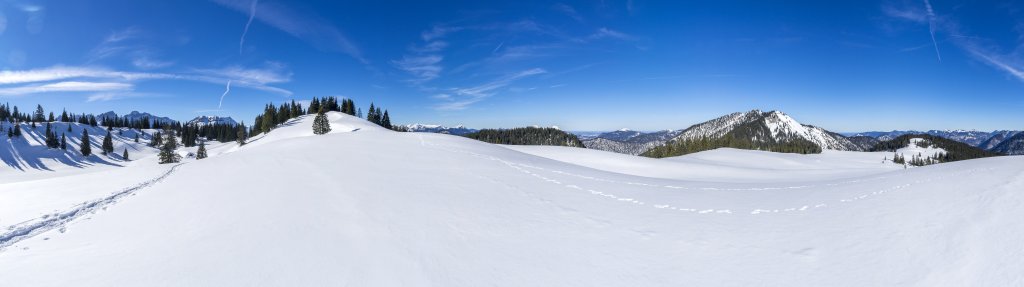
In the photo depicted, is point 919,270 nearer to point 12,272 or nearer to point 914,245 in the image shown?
point 914,245

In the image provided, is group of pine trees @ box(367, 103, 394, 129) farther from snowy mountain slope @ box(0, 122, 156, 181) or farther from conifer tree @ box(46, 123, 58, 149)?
conifer tree @ box(46, 123, 58, 149)

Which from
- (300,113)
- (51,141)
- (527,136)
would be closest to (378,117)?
(300,113)

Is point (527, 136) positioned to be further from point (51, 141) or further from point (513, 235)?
point (513, 235)

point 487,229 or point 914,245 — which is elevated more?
point 914,245

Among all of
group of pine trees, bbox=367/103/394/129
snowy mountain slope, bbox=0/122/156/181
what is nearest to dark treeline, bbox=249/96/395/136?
group of pine trees, bbox=367/103/394/129

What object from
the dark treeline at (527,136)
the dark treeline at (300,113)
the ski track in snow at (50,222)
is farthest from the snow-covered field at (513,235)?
the dark treeline at (527,136)

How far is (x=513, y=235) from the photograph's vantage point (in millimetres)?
8711

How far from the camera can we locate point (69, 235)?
9156 millimetres

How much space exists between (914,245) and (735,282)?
3.10 meters

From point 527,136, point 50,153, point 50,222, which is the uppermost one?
point 527,136

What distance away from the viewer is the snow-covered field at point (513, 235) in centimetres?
625

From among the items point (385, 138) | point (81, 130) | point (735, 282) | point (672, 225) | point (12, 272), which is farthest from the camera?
point (81, 130)

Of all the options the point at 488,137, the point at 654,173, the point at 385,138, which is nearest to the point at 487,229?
the point at 654,173

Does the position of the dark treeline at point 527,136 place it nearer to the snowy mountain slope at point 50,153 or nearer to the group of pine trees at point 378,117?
the group of pine trees at point 378,117
